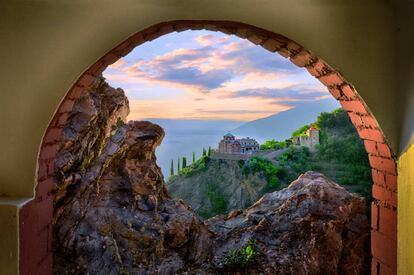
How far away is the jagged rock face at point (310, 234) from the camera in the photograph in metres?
4.33

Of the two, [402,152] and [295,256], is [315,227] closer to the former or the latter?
[295,256]

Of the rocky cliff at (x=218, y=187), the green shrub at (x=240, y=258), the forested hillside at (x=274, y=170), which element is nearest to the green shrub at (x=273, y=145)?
the forested hillside at (x=274, y=170)

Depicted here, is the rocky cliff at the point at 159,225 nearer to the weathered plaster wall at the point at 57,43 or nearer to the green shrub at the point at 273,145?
the weathered plaster wall at the point at 57,43

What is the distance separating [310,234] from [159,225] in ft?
5.95

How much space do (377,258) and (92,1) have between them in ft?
6.71

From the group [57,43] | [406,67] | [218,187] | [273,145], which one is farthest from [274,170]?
[57,43]

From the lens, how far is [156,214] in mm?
4754

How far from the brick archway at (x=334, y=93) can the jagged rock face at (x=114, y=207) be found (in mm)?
2398

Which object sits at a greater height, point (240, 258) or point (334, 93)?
point (334, 93)

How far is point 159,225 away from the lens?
4617 mm

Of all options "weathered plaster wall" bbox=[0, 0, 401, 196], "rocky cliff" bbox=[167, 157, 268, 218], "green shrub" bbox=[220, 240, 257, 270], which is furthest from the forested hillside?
"weathered plaster wall" bbox=[0, 0, 401, 196]

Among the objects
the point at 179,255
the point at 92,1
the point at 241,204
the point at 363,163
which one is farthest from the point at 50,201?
the point at 241,204

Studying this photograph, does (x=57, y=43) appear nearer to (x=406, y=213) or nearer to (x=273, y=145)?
(x=406, y=213)

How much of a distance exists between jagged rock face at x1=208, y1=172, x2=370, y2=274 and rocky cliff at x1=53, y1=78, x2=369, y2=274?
11mm
